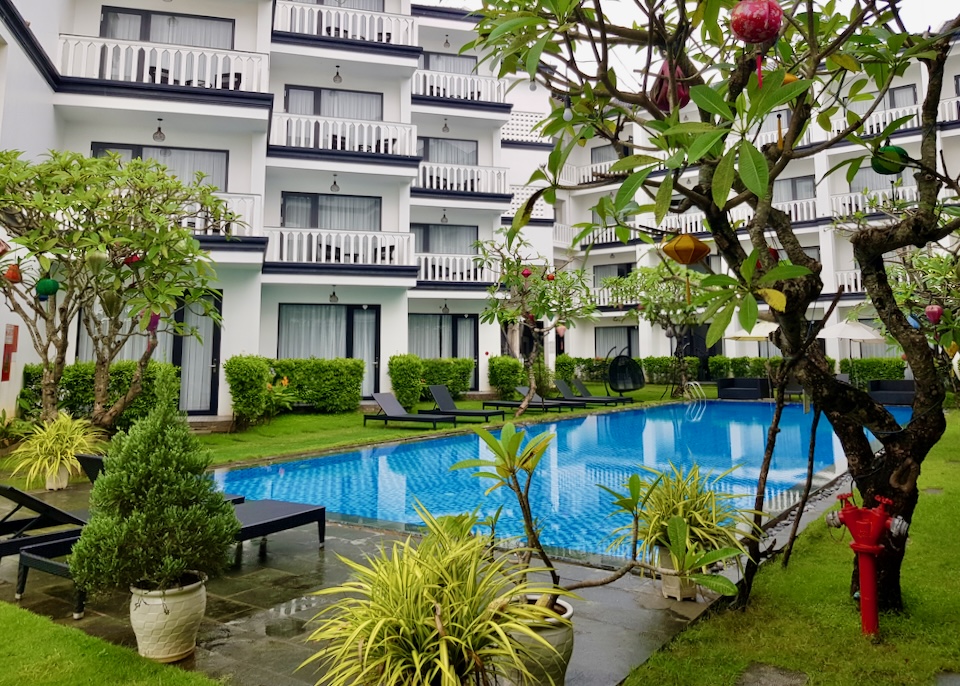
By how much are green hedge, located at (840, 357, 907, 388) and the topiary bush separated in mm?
22316

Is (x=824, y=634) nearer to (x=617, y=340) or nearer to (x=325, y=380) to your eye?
(x=325, y=380)

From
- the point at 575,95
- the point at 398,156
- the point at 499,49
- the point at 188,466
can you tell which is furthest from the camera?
the point at 398,156

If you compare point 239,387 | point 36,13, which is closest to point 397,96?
point 36,13

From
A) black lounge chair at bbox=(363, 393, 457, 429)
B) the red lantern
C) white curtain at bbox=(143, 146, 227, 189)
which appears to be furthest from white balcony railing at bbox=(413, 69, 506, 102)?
the red lantern

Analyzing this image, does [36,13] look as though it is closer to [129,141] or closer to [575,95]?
[129,141]

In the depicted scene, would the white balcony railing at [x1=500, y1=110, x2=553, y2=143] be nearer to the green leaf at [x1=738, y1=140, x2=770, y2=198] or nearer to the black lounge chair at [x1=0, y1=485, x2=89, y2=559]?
the black lounge chair at [x1=0, y1=485, x2=89, y2=559]

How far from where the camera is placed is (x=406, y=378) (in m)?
15.8

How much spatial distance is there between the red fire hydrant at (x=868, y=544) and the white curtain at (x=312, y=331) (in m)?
14.6

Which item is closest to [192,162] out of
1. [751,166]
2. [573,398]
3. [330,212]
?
[330,212]

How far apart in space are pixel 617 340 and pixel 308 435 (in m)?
19.4

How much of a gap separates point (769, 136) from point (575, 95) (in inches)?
924

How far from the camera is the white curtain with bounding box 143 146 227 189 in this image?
14.1 metres

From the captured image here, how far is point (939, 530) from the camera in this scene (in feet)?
16.5

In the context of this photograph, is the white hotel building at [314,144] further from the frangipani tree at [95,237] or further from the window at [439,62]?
the frangipani tree at [95,237]
